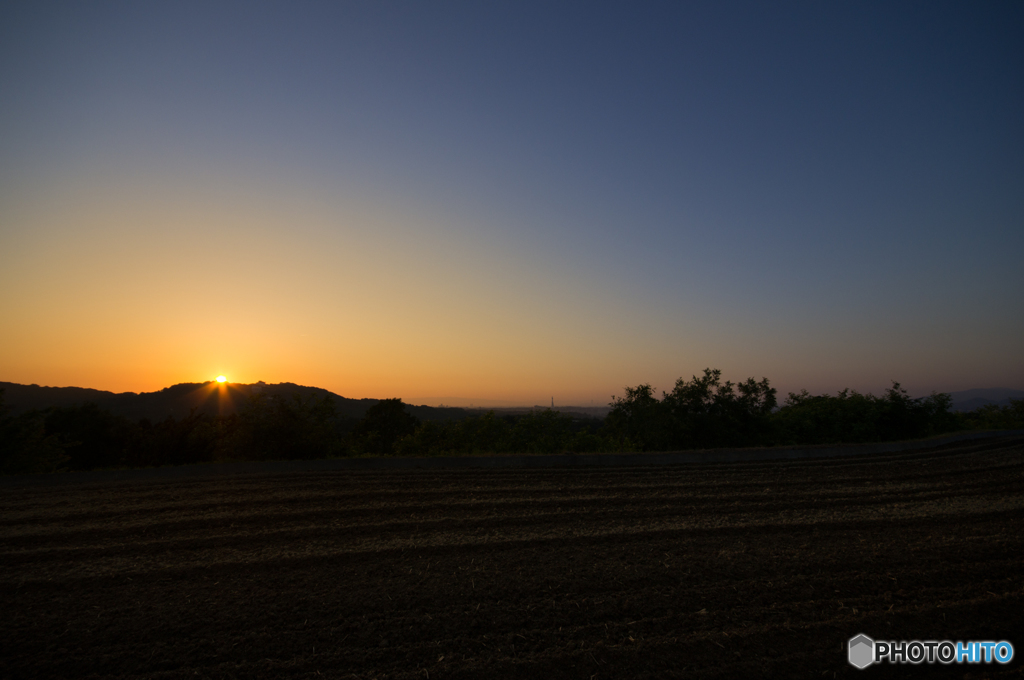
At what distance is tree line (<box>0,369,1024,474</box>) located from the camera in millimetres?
19406

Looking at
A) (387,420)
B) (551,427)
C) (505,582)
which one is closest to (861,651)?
(505,582)

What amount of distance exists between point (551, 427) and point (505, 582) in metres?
19.6

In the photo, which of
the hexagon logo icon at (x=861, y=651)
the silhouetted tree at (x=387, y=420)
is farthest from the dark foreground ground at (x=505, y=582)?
the silhouetted tree at (x=387, y=420)

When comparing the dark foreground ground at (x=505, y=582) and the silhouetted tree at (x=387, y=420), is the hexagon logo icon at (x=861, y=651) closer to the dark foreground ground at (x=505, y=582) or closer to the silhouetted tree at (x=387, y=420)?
the dark foreground ground at (x=505, y=582)

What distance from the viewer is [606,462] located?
16.2m

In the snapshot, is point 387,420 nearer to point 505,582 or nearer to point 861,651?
point 505,582

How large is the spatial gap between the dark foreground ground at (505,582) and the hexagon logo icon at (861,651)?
3.6 inches

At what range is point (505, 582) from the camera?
229 inches

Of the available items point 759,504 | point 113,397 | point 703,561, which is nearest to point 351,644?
point 703,561

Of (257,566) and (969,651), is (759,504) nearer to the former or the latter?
(969,651)

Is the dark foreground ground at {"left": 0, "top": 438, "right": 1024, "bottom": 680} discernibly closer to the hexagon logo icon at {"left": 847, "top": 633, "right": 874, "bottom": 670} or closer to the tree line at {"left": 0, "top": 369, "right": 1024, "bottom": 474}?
the hexagon logo icon at {"left": 847, "top": 633, "right": 874, "bottom": 670}

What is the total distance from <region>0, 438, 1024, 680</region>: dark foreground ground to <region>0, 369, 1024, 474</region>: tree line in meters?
8.37

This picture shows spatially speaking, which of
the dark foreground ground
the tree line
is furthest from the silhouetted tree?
the dark foreground ground

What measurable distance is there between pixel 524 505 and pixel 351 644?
236 inches
